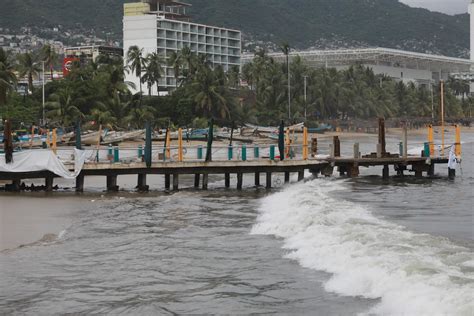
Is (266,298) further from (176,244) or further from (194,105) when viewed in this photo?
(194,105)

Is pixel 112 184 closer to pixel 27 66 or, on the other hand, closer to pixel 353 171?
pixel 353 171

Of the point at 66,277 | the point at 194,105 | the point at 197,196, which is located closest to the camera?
the point at 66,277

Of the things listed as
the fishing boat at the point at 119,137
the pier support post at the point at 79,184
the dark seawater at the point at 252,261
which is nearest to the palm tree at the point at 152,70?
the fishing boat at the point at 119,137

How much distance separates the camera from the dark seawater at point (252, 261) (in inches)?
442

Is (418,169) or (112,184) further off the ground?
(418,169)

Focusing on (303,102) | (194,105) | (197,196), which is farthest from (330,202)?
(303,102)

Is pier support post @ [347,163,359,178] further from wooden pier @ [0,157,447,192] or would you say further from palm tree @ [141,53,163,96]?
palm tree @ [141,53,163,96]

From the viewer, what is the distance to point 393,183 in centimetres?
3475

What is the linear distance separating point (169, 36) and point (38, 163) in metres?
120

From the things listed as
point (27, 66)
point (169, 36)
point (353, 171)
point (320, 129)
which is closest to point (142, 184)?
point (353, 171)

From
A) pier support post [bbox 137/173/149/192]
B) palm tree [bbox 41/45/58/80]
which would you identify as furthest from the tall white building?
pier support post [bbox 137/173/149/192]

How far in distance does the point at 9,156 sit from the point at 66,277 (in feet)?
59.6

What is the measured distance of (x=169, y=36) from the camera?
149 m

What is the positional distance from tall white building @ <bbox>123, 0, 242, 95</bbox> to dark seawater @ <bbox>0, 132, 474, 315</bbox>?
4423 inches
